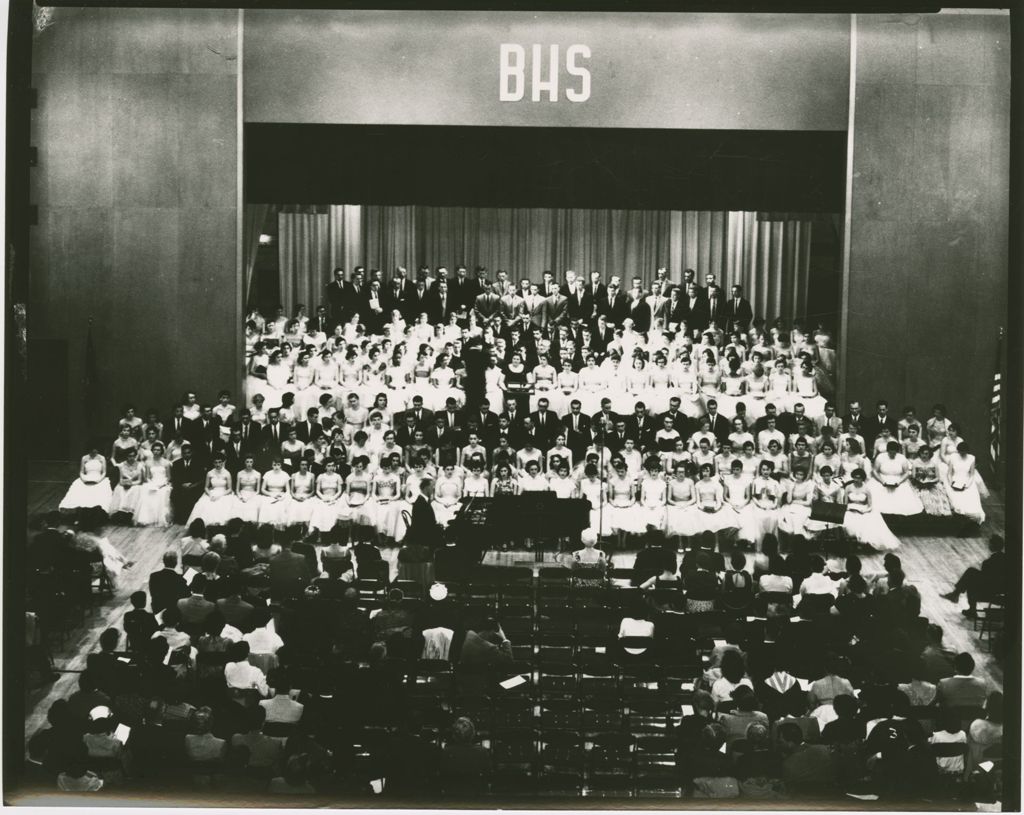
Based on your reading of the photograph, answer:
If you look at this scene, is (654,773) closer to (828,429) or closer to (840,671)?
(840,671)

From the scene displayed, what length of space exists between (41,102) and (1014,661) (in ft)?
35.9

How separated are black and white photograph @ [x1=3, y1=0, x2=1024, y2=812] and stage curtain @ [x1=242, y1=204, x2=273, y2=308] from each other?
133mm

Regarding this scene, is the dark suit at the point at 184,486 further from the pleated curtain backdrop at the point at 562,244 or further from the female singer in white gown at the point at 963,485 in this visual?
the female singer in white gown at the point at 963,485

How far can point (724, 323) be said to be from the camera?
15.8 m

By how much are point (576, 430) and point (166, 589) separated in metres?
5.51

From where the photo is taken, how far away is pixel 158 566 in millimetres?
11711

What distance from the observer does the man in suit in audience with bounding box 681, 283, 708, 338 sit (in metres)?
15.8

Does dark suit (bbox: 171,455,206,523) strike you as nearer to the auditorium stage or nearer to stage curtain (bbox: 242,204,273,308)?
the auditorium stage

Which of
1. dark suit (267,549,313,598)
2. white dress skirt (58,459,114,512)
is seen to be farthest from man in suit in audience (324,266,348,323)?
dark suit (267,549,313,598)

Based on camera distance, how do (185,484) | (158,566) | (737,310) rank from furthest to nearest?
(737,310)
(185,484)
(158,566)

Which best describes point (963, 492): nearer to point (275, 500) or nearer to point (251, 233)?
point (275, 500)

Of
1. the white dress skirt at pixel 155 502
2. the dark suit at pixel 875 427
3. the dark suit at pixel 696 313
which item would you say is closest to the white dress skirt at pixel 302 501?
the white dress skirt at pixel 155 502

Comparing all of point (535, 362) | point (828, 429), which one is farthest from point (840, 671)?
point (535, 362)

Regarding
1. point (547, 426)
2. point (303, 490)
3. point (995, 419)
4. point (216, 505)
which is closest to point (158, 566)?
point (216, 505)
